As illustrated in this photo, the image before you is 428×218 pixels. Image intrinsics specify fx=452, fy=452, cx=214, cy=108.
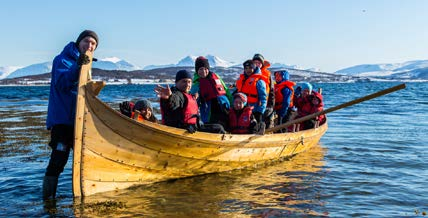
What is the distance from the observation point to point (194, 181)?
26.5 feet

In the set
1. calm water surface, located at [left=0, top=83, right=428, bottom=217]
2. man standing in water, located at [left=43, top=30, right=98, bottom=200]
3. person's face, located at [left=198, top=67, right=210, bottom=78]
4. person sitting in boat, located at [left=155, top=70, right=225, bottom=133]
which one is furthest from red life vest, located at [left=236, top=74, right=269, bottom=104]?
man standing in water, located at [left=43, top=30, right=98, bottom=200]

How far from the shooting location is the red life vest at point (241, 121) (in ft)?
30.1

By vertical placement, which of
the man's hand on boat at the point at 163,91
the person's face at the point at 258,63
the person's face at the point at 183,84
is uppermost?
the person's face at the point at 258,63

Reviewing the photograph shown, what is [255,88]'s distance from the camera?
989 cm

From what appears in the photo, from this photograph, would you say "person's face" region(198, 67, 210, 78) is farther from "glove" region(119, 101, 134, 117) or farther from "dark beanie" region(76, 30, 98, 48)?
"dark beanie" region(76, 30, 98, 48)

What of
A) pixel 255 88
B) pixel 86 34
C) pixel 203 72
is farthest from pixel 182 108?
pixel 255 88

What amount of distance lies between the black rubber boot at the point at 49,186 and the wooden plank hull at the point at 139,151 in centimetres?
31

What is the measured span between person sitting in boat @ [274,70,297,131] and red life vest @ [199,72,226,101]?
100 inches

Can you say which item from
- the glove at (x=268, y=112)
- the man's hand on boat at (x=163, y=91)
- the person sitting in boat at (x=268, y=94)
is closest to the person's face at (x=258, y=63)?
the person sitting in boat at (x=268, y=94)

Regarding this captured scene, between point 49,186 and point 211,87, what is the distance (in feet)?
12.6

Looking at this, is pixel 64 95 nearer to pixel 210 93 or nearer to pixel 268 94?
pixel 210 93

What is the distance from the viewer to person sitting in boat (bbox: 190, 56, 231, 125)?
906 centimetres

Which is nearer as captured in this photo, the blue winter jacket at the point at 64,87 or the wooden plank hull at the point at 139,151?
the blue winter jacket at the point at 64,87

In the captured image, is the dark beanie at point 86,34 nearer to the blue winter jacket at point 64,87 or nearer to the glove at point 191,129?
the blue winter jacket at point 64,87
